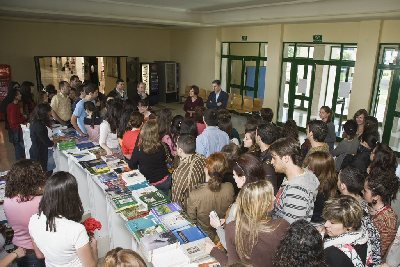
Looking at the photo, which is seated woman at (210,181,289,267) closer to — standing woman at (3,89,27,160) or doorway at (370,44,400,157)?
standing woman at (3,89,27,160)

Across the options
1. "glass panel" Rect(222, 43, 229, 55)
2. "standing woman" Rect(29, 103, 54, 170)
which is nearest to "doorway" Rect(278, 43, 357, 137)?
"glass panel" Rect(222, 43, 229, 55)

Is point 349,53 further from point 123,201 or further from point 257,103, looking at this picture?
point 123,201

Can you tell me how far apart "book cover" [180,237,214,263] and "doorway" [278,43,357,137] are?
7.31 meters

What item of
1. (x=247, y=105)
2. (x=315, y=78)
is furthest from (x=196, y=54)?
(x=315, y=78)

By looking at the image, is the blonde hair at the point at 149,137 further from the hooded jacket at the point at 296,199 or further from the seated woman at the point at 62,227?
the hooded jacket at the point at 296,199

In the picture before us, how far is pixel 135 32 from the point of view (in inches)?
507

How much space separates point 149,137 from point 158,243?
133cm

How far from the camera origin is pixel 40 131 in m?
4.56

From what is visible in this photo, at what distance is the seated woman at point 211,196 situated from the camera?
2545 millimetres

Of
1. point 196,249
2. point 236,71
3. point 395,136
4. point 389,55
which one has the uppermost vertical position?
point 389,55

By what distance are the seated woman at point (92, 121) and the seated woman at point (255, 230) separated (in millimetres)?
3716

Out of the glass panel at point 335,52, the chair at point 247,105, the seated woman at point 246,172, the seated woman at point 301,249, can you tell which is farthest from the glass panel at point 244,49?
the seated woman at point 301,249

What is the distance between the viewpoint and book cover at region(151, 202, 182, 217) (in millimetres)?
2795

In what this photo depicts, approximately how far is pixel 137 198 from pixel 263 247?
1.61 metres
